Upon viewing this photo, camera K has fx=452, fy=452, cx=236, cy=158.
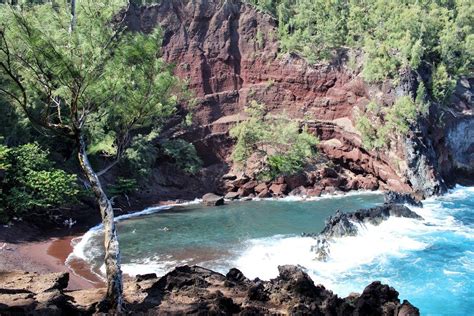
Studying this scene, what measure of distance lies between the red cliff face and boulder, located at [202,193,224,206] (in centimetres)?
836

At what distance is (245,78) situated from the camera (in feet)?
173

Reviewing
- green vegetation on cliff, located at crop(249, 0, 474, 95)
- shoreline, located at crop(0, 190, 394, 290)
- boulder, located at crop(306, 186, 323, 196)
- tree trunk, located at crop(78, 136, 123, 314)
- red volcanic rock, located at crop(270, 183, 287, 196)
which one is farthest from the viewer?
green vegetation on cliff, located at crop(249, 0, 474, 95)

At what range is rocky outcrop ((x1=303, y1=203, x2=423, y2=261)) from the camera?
23.0m

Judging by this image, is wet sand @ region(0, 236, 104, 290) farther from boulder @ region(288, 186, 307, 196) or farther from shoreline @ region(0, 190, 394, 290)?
boulder @ region(288, 186, 307, 196)

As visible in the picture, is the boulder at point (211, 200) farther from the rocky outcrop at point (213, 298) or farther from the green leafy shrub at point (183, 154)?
the rocky outcrop at point (213, 298)

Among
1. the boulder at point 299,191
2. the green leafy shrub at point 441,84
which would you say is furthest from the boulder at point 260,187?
the green leafy shrub at point 441,84

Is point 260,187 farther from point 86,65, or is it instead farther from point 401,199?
point 86,65

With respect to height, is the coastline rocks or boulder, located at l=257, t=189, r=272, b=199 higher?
the coastline rocks

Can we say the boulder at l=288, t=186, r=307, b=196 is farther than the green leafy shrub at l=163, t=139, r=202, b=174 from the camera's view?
No

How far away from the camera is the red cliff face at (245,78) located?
47294 mm

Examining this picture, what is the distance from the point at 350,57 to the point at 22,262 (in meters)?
41.4

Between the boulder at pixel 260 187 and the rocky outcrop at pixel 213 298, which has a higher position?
the rocky outcrop at pixel 213 298

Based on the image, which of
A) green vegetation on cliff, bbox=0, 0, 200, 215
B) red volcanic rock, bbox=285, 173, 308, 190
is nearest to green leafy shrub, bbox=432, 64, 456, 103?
red volcanic rock, bbox=285, 173, 308, 190

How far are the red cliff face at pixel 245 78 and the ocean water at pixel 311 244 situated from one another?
44.6 feet
